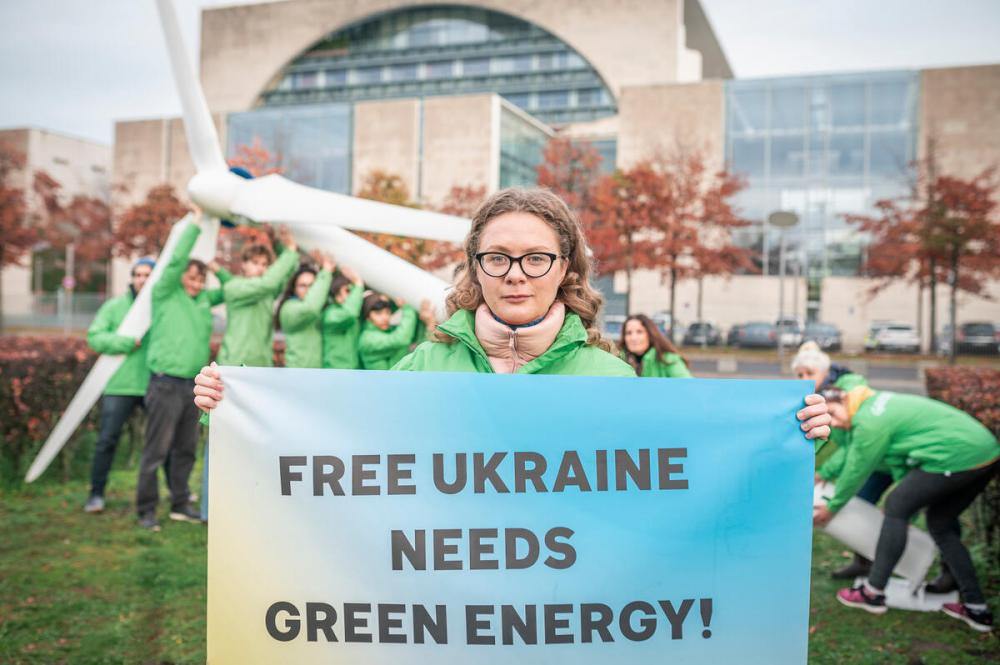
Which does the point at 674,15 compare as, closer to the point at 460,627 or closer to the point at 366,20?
the point at 366,20

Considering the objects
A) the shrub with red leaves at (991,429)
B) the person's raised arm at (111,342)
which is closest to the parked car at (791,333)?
the shrub with red leaves at (991,429)

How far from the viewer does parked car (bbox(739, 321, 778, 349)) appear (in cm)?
3388

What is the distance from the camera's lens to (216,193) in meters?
6.86

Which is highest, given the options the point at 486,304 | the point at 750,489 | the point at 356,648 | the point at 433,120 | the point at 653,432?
the point at 433,120

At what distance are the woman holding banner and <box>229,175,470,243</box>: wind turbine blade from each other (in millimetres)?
4079

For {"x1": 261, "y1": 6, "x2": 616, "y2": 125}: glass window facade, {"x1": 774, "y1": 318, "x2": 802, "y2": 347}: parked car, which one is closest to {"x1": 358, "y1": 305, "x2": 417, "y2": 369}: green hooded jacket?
{"x1": 774, "y1": 318, "x2": 802, "y2": 347}: parked car

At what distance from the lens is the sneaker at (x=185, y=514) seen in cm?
641

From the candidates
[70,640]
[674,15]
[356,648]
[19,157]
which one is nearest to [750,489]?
[356,648]

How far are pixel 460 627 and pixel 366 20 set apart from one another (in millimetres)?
66548

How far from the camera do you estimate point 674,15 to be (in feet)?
173

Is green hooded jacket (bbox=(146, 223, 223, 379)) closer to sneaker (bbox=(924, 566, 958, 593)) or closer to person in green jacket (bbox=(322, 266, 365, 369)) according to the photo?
person in green jacket (bbox=(322, 266, 365, 369))

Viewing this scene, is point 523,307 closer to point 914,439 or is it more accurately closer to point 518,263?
point 518,263

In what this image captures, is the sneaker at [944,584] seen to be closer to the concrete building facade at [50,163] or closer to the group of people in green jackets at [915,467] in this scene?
the group of people in green jackets at [915,467]

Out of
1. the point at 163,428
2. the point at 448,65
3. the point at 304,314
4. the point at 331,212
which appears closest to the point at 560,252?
the point at 304,314
